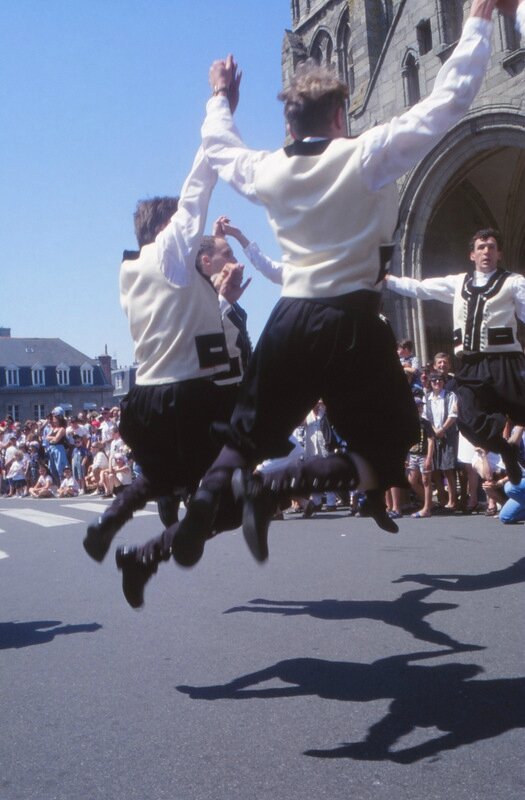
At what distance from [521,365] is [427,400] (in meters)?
5.54

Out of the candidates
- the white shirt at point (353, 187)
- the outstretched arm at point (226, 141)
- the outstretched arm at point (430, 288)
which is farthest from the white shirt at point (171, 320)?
the outstretched arm at point (430, 288)

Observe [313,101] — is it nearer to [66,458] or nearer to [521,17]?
[521,17]

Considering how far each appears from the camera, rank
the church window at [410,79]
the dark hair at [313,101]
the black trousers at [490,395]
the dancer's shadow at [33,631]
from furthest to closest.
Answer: the church window at [410,79] → the black trousers at [490,395] → the dancer's shadow at [33,631] → the dark hair at [313,101]

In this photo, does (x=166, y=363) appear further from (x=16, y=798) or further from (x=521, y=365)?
(x=521, y=365)

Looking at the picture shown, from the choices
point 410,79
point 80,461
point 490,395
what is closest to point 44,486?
point 80,461

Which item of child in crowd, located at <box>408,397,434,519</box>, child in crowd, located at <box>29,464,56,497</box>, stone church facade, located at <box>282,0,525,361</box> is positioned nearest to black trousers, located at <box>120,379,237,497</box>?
child in crowd, located at <box>408,397,434,519</box>

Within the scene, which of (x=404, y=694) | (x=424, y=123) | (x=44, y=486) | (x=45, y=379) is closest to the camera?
(x=424, y=123)

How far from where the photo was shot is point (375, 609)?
5.18m

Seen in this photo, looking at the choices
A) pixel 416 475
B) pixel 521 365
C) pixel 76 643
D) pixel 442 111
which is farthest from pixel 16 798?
pixel 416 475

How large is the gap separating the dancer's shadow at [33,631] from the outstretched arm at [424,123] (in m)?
3.29

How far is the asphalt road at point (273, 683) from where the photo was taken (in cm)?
280

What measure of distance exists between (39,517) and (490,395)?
1056 cm

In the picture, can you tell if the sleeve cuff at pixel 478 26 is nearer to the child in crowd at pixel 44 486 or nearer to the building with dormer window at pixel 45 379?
the child in crowd at pixel 44 486

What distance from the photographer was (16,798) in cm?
272
